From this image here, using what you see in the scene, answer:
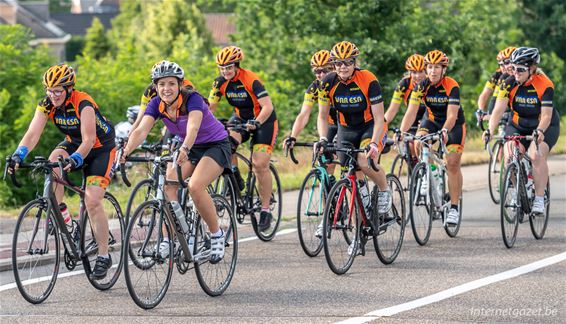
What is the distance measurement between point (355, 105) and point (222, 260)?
2.22 m

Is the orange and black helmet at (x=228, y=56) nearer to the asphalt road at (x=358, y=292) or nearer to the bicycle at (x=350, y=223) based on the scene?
the bicycle at (x=350, y=223)

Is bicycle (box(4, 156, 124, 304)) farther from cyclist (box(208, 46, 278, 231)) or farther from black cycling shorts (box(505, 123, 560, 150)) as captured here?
black cycling shorts (box(505, 123, 560, 150))

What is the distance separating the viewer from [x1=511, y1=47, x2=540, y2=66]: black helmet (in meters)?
12.2

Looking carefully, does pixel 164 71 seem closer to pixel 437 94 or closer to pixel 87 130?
pixel 87 130

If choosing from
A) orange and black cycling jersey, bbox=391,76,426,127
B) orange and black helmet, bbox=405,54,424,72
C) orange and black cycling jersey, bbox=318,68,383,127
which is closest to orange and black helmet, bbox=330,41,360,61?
orange and black cycling jersey, bbox=318,68,383,127

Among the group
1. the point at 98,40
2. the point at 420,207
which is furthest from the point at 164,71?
the point at 98,40

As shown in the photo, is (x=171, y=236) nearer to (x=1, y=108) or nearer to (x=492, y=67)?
(x=1, y=108)

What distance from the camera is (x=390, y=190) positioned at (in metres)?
11.2

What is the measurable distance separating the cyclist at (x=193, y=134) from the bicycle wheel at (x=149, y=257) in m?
0.12

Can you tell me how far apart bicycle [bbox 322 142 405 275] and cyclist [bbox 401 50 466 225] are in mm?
1874

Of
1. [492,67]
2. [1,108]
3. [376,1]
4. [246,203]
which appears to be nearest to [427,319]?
[246,203]

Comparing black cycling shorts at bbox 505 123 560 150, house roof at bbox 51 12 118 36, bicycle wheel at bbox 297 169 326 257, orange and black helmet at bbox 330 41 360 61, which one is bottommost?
bicycle wheel at bbox 297 169 326 257

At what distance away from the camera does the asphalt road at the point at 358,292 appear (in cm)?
849

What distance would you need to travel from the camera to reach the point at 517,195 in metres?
12.1
